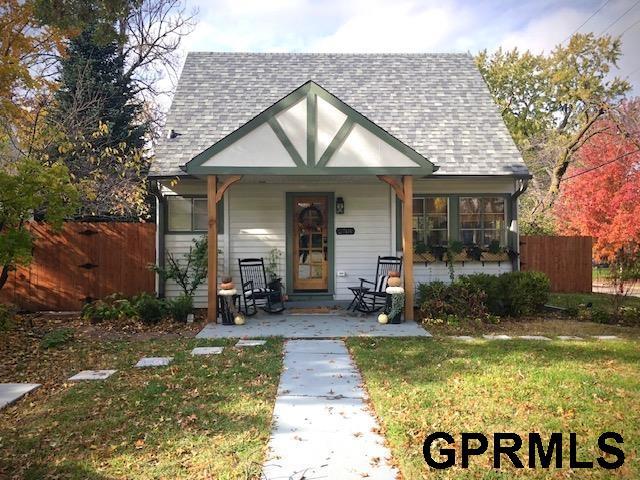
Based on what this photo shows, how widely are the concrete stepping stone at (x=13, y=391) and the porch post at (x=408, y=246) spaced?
5.79 metres

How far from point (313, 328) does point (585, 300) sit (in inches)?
301

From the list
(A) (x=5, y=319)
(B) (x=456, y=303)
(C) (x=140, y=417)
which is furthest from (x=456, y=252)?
(A) (x=5, y=319)

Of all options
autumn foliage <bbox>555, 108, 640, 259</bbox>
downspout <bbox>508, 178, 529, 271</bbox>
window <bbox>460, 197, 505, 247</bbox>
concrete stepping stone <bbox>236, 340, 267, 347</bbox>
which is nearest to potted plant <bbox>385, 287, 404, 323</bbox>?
concrete stepping stone <bbox>236, 340, 267, 347</bbox>

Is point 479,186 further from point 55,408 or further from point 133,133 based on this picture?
point 133,133

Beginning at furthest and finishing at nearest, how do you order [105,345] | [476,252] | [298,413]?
[476,252], [105,345], [298,413]

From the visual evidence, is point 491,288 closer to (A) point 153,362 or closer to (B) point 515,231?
(B) point 515,231

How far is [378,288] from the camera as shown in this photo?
9.39m

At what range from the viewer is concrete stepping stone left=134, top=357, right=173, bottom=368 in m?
5.84

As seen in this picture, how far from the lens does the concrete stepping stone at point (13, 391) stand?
462 cm

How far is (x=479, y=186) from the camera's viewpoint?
10.3 meters

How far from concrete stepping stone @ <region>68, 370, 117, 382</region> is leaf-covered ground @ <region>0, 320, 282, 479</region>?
0.41 ft

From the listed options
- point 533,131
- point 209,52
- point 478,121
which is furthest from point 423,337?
point 533,131

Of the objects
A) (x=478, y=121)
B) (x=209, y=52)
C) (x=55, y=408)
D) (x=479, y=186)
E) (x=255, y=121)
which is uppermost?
(x=209, y=52)

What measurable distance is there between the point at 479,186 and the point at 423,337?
4.39m
